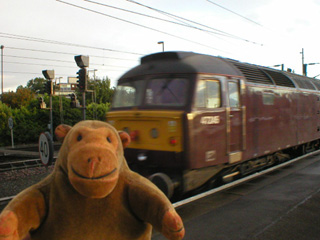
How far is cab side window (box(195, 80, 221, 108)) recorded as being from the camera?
236 inches

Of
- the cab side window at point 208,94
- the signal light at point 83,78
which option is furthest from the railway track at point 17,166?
the cab side window at point 208,94

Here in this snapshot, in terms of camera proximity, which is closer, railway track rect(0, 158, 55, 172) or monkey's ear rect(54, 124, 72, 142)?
monkey's ear rect(54, 124, 72, 142)

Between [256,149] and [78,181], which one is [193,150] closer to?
[256,149]

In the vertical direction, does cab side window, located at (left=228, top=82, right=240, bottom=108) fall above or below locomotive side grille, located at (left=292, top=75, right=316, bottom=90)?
below

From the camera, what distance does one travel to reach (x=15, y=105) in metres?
47.1

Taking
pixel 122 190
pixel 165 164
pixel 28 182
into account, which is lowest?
pixel 28 182

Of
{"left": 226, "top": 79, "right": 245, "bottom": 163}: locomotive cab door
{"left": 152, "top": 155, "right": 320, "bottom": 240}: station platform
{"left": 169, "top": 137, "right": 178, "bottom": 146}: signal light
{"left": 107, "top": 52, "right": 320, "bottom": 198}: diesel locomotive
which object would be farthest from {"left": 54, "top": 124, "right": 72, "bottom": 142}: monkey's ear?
{"left": 226, "top": 79, "right": 245, "bottom": 163}: locomotive cab door

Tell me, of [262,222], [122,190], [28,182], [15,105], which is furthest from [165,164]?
[15,105]

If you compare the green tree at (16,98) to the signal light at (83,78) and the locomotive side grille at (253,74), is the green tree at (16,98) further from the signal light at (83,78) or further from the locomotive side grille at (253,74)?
the locomotive side grille at (253,74)

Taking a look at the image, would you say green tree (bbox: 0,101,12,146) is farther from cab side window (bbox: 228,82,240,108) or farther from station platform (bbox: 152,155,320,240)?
station platform (bbox: 152,155,320,240)

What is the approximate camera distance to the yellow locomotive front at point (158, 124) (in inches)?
223

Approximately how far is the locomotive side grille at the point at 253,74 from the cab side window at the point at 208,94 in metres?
1.49

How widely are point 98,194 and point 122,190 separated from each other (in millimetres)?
292

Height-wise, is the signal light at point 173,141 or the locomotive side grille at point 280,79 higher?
the locomotive side grille at point 280,79
